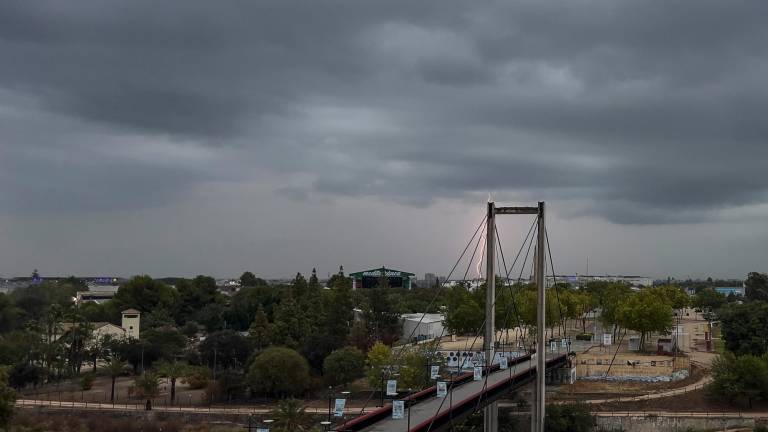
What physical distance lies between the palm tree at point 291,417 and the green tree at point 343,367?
42.1 feet

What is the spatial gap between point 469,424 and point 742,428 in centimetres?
1670

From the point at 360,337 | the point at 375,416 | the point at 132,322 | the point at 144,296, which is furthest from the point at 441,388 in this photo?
the point at 144,296

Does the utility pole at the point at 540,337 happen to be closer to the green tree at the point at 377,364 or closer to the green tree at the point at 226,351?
the green tree at the point at 377,364

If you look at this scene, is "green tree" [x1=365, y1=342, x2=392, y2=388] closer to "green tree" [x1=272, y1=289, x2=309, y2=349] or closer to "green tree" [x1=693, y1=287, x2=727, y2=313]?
"green tree" [x1=272, y1=289, x2=309, y2=349]

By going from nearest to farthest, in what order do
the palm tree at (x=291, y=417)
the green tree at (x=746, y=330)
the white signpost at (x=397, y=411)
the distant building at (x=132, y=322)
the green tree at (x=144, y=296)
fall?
the white signpost at (x=397, y=411) < the palm tree at (x=291, y=417) < the green tree at (x=746, y=330) < the distant building at (x=132, y=322) < the green tree at (x=144, y=296)

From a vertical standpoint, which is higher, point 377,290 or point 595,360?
point 377,290

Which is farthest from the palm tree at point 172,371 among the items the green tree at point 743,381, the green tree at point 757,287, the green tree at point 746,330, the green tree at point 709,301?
the green tree at point 757,287

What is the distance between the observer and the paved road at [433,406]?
963 inches

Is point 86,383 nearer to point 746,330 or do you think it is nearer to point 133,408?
point 133,408

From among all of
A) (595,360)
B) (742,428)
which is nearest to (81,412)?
(595,360)

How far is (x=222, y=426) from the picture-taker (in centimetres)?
5069

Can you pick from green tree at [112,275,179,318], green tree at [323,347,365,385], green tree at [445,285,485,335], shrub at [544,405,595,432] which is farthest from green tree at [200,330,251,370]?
green tree at [112,275,179,318]

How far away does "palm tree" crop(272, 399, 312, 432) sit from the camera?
137ft

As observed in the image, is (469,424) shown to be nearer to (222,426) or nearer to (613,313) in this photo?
(222,426)
